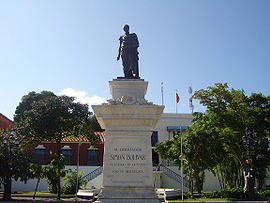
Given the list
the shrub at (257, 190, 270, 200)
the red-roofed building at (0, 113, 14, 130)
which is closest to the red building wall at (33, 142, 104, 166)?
the red-roofed building at (0, 113, 14, 130)

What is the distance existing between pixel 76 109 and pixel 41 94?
29.9m

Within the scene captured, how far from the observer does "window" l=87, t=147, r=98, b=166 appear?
36.5 metres

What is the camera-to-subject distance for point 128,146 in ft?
28.2

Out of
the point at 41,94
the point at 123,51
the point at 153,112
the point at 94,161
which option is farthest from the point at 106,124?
the point at 41,94

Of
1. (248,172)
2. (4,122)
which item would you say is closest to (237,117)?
(248,172)

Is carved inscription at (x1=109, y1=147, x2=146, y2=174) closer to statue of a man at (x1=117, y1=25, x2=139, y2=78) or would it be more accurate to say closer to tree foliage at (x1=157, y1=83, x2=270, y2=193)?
statue of a man at (x1=117, y1=25, x2=139, y2=78)

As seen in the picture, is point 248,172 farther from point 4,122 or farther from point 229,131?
point 4,122

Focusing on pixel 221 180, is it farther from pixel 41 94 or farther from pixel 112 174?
pixel 41 94

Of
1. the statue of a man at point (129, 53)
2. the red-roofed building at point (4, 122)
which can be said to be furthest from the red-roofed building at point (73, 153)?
the statue of a man at point (129, 53)

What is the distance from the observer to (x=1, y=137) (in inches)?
862

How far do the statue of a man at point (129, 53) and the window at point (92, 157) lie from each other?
27550mm

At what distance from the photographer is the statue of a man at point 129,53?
1020 centimetres

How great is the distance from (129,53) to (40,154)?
29.8m

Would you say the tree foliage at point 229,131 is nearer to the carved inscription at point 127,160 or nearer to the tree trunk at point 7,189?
the tree trunk at point 7,189
